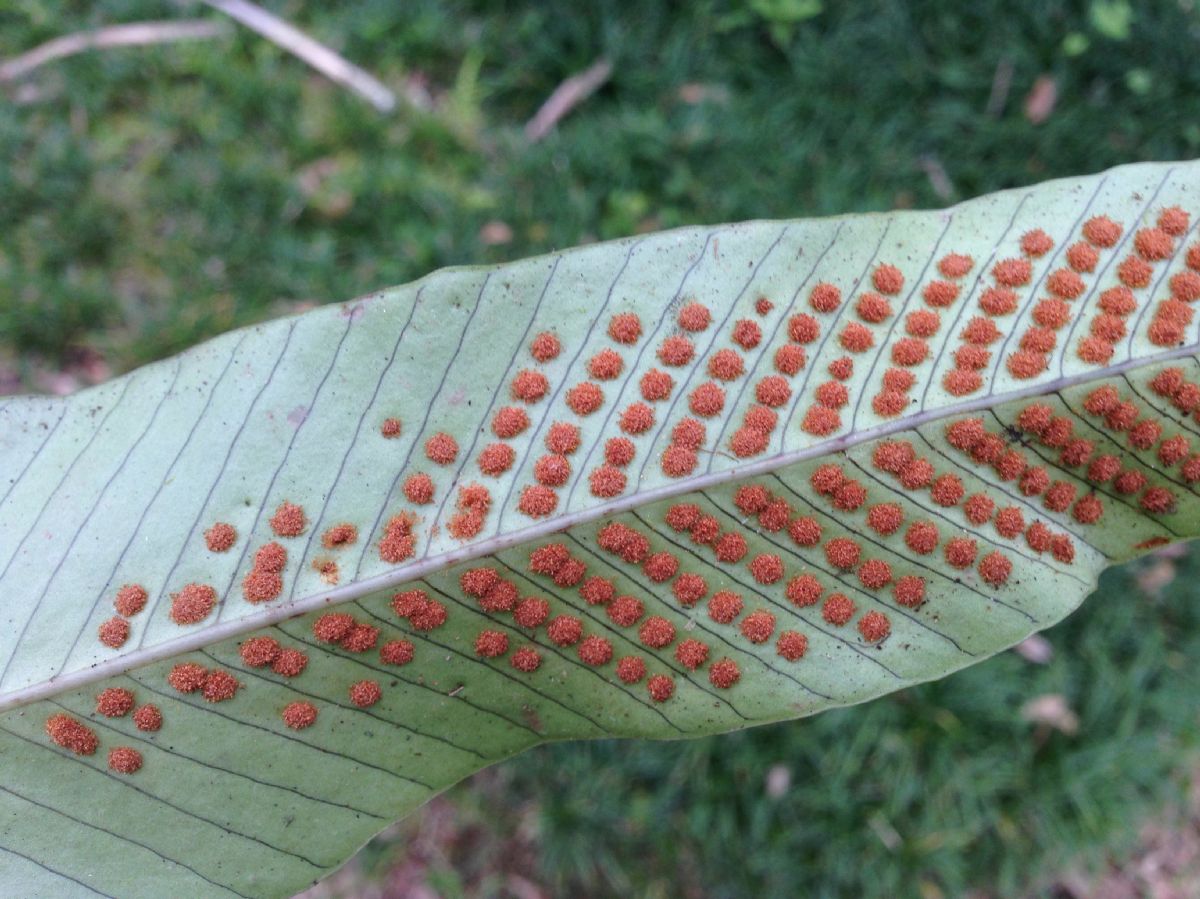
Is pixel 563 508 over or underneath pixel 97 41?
underneath

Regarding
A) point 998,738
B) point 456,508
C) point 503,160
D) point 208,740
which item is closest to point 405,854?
point 208,740

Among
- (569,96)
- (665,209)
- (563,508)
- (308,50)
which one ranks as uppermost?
(308,50)

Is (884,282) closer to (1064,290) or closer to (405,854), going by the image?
(1064,290)

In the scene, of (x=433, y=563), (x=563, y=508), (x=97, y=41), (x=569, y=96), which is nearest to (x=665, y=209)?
(x=569, y=96)

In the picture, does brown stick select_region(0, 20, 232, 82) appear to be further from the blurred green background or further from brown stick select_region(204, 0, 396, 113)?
brown stick select_region(204, 0, 396, 113)

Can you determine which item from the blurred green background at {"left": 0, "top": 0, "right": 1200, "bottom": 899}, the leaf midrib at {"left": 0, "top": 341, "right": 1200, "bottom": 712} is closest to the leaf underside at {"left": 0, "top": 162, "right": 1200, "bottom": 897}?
the leaf midrib at {"left": 0, "top": 341, "right": 1200, "bottom": 712}

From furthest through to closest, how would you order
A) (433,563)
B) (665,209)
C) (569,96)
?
(569,96) < (665,209) < (433,563)

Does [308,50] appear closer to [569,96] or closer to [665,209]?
[569,96]
